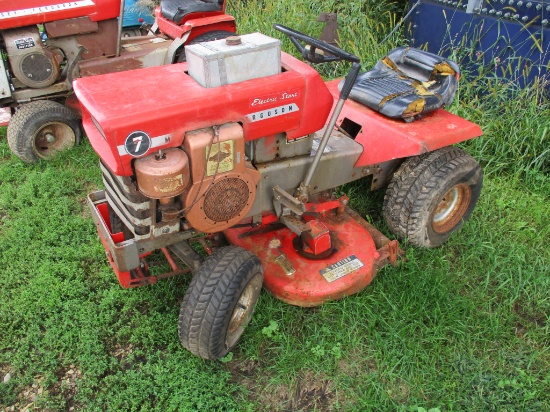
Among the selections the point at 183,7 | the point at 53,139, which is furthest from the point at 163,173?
the point at 183,7

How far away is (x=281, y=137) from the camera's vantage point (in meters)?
2.33

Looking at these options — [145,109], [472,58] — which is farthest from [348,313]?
[472,58]

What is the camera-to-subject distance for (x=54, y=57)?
12.5ft

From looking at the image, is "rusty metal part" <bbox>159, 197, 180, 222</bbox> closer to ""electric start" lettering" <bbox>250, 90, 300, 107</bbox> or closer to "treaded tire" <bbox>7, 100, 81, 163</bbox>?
""electric start" lettering" <bbox>250, 90, 300, 107</bbox>

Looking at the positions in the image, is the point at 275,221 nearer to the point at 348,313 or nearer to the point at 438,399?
the point at 348,313

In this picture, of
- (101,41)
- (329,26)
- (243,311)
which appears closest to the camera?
(243,311)

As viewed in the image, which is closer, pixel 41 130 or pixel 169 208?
pixel 169 208

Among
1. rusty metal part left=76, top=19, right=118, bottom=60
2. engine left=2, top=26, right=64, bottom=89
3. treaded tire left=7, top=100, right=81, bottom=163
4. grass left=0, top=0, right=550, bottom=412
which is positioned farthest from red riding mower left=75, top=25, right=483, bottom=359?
rusty metal part left=76, top=19, right=118, bottom=60

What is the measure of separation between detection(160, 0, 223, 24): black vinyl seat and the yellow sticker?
2.72 m

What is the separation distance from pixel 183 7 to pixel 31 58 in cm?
137

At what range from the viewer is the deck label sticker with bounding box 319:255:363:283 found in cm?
255

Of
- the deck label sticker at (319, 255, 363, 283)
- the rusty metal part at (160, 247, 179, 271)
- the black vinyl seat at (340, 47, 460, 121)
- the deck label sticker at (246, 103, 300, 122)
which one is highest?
the deck label sticker at (246, 103, 300, 122)

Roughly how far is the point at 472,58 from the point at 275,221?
2.55 meters

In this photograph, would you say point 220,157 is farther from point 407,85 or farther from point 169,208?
point 407,85
